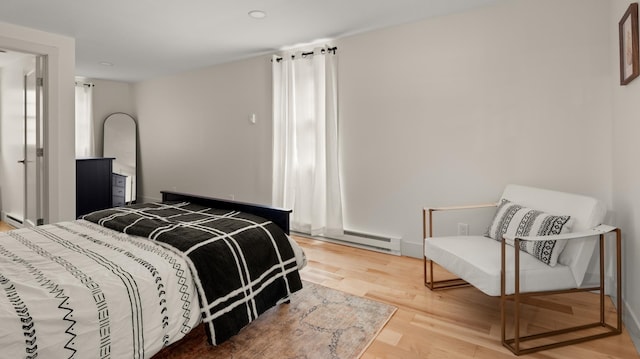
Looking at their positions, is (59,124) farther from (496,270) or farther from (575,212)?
(575,212)

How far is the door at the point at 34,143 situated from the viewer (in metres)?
3.64

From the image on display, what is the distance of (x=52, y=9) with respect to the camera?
→ 2.98m

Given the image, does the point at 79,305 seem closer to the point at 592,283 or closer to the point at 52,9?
the point at 52,9

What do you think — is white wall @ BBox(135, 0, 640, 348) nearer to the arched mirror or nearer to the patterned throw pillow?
the patterned throw pillow

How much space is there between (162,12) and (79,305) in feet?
8.68

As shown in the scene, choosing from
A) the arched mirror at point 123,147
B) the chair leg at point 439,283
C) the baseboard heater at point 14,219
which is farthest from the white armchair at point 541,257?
the arched mirror at point 123,147

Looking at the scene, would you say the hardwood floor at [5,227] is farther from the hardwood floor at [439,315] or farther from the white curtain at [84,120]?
the hardwood floor at [439,315]

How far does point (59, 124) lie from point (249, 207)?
2.64 meters

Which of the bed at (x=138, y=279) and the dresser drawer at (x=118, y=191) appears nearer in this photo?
the bed at (x=138, y=279)

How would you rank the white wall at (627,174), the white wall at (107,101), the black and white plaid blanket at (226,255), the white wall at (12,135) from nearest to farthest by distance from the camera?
1. the black and white plaid blanket at (226,255)
2. the white wall at (627,174)
3. the white wall at (12,135)
4. the white wall at (107,101)

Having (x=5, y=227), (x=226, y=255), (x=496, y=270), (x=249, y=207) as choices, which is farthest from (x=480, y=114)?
(x=5, y=227)

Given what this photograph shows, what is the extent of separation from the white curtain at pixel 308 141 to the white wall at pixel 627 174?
7.59 feet

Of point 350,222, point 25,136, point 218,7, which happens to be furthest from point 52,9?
point 350,222

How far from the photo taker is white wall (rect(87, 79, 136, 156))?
19.6 feet
